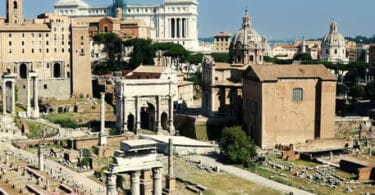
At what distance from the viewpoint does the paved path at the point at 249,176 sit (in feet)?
138

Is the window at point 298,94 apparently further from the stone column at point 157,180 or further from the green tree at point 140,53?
the green tree at point 140,53

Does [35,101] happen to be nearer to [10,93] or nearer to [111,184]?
[10,93]

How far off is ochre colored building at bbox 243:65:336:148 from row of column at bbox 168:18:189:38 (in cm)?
7009

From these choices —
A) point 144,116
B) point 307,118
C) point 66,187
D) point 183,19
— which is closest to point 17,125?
point 144,116

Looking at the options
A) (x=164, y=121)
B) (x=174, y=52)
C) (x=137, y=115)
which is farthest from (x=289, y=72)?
(x=174, y=52)

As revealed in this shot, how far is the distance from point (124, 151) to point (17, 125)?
3206 cm

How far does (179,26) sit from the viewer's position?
423 ft

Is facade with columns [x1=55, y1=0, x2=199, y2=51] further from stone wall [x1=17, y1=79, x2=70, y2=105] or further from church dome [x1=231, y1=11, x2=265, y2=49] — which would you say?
church dome [x1=231, y1=11, x2=265, y2=49]

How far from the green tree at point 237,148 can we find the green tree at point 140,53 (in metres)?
39.4

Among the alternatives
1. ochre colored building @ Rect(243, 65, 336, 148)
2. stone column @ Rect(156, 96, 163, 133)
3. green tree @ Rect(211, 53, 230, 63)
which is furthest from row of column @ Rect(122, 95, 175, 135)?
green tree @ Rect(211, 53, 230, 63)

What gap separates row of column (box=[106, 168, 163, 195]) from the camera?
101 feet

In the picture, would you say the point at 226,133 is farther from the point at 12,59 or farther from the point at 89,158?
the point at 12,59

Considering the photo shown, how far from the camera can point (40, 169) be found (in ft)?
147

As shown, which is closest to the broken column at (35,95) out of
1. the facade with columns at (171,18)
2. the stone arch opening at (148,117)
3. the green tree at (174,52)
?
the stone arch opening at (148,117)
